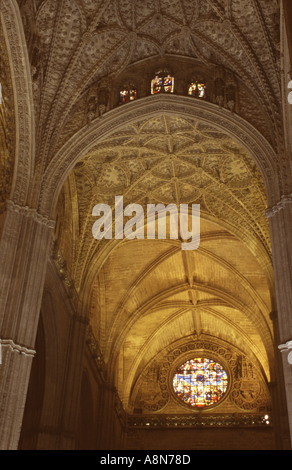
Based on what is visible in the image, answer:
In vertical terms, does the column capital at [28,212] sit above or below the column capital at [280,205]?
above

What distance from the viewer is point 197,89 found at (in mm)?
15711

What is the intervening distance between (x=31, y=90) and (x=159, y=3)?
177 inches

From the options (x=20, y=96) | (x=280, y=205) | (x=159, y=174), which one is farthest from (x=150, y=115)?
(x=280, y=205)

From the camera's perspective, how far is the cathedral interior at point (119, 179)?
12.6 m

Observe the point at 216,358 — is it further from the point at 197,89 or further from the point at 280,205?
the point at 280,205

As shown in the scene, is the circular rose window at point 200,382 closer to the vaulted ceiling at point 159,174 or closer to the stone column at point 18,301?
the vaulted ceiling at point 159,174

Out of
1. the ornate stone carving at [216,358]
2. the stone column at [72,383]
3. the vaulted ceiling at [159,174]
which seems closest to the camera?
the vaulted ceiling at [159,174]

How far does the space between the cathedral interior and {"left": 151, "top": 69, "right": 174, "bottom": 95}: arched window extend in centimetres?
4

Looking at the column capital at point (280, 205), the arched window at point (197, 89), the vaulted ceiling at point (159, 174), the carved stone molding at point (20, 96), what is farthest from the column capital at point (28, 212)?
the arched window at point (197, 89)

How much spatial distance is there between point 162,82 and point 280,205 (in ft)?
19.4

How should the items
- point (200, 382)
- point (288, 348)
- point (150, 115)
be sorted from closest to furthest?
point (288, 348), point (150, 115), point (200, 382)

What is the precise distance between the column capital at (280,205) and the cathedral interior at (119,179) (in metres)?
0.05

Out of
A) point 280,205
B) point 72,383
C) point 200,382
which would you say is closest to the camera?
point 280,205
